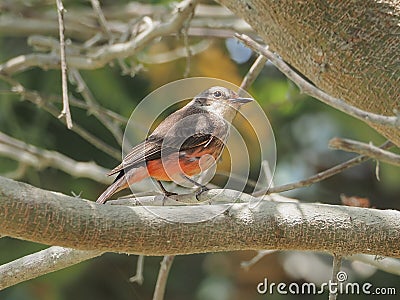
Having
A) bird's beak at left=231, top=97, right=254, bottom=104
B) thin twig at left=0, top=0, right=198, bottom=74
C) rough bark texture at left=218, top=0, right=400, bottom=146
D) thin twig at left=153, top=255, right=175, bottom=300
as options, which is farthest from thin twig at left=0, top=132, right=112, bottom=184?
rough bark texture at left=218, top=0, right=400, bottom=146

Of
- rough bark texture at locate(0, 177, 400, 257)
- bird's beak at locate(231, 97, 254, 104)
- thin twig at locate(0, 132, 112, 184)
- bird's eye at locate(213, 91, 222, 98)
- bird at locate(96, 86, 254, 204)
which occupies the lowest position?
rough bark texture at locate(0, 177, 400, 257)

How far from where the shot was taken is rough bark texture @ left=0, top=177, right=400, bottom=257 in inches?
75.2

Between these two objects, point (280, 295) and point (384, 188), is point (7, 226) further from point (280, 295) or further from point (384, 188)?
point (384, 188)

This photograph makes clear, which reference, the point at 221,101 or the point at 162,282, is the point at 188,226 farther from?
the point at 221,101

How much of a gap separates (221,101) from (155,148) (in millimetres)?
549

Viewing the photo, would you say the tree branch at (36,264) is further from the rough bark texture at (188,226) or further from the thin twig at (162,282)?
the thin twig at (162,282)

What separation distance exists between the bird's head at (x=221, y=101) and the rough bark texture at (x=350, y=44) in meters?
0.76

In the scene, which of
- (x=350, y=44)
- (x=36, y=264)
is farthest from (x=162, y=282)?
(x=350, y=44)

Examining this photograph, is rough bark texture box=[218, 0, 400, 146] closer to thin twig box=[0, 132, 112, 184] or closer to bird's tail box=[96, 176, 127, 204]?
bird's tail box=[96, 176, 127, 204]

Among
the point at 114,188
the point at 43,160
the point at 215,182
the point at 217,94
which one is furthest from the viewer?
the point at 215,182

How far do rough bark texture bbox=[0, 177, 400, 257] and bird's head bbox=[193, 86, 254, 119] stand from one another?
4.23 ft

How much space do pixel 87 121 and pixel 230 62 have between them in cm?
113

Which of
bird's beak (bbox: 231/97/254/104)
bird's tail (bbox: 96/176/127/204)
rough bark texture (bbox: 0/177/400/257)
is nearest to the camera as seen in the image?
rough bark texture (bbox: 0/177/400/257)

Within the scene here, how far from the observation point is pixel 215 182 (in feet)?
17.6
